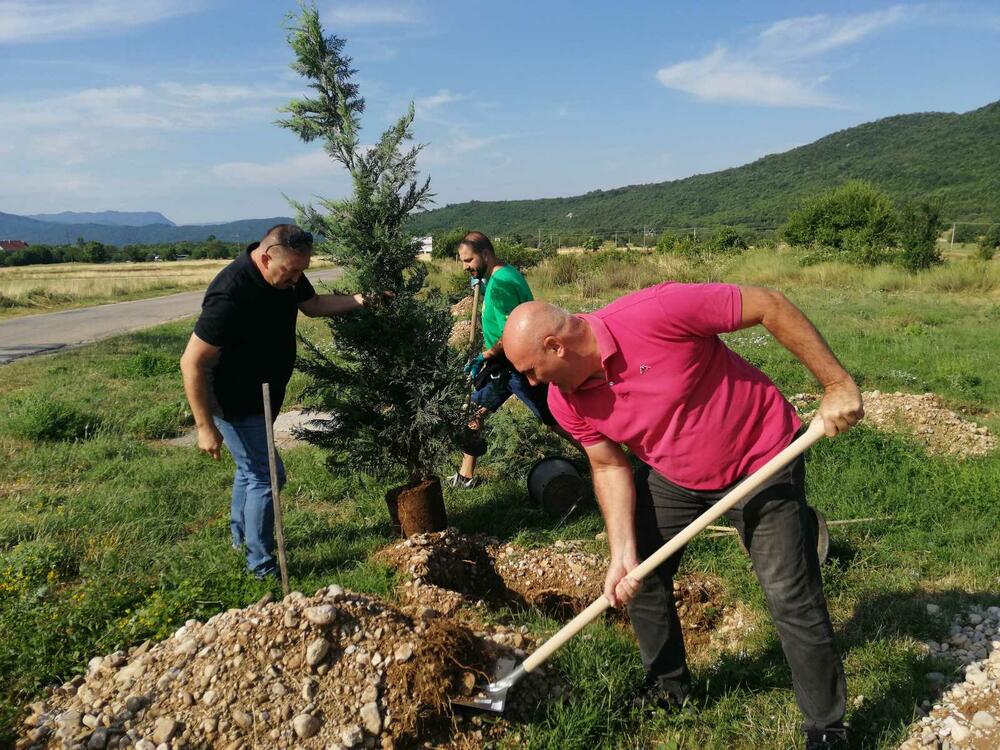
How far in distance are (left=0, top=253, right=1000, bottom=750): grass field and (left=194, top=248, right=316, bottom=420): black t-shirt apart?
42.4 inches

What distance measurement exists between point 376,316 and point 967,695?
380cm

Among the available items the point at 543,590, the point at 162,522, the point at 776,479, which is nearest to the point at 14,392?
the point at 162,522

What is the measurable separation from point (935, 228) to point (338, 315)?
23420 mm

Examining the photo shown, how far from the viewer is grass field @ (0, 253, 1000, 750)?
305 cm

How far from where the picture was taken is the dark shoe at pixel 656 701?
9.95ft

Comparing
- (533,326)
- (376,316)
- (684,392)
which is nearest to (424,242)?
(376,316)

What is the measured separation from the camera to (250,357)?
4.04 metres

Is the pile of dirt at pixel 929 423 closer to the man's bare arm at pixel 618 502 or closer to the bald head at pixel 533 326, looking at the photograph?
the man's bare arm at pixel 618 502

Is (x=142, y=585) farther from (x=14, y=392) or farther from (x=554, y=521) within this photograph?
(x=14, y=392)

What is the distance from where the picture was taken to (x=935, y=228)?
22.0m

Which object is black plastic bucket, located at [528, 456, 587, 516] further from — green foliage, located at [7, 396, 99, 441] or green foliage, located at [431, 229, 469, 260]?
green foliage, located at [431, 229, 469, 260]

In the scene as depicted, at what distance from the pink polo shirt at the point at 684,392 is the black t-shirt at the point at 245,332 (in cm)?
215

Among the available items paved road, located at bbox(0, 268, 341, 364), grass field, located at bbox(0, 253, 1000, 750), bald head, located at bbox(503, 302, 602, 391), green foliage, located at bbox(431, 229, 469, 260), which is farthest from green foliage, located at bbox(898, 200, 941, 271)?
bald head, located at bbox(503, 302, 602, 391)

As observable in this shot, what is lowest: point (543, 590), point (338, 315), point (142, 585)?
point (543, 590)
